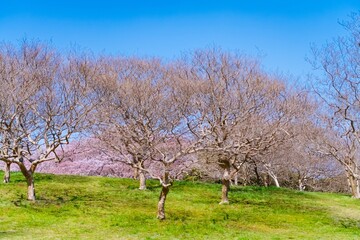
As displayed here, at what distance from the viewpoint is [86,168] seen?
44.3m

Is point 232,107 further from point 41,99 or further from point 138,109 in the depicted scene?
point 41,99

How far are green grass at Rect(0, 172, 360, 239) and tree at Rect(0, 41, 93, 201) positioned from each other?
270 centimetres

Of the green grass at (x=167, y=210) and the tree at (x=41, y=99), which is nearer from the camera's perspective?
the green grass at (x=167, y=210)

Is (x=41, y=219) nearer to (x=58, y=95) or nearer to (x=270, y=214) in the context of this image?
(x=58, y=95)

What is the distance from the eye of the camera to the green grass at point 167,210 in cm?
1633

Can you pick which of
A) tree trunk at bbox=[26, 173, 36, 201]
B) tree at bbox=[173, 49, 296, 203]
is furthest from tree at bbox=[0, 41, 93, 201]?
tree at bbox=[173, 49, 296, 203]

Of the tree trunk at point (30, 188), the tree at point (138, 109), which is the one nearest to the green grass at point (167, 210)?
the tree trunk at point (30, 188)

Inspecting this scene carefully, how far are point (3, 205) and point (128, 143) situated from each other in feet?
25.5

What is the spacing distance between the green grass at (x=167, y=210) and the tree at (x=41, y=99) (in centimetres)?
270

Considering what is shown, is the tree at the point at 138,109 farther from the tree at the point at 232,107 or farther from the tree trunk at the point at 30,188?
the tree trunk at the point at 30,188

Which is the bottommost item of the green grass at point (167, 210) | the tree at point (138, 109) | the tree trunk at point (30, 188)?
the green grass at point (167, 210)

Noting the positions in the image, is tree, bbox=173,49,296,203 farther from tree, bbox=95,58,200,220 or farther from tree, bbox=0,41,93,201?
tree, bbox=0,41,93,201

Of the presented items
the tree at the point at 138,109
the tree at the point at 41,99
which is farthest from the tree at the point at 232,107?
the tree at the point at 41,99

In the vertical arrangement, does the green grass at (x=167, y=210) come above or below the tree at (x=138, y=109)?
below
